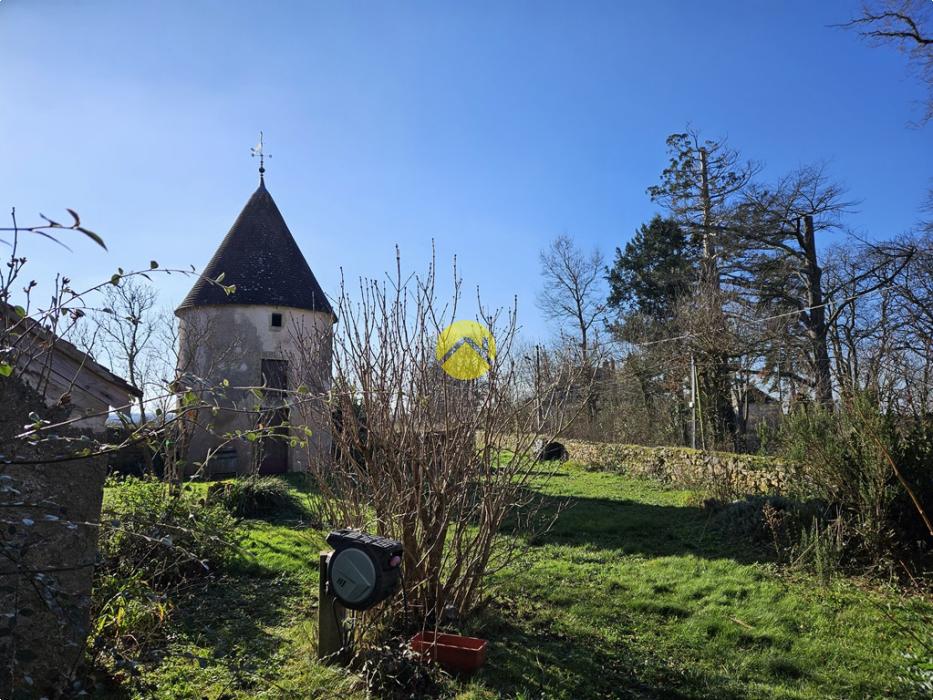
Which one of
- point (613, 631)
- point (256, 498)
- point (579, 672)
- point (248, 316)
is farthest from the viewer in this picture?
point (248, 316)

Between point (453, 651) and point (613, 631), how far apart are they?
1.77 metres

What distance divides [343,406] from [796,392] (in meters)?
8.20

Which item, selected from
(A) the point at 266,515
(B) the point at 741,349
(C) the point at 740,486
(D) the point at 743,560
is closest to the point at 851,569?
(D) the point at 743,560

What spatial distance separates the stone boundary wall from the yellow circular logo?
6193 mm

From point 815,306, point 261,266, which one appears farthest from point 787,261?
point 261,266

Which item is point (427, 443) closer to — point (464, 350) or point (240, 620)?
point (464, 350)

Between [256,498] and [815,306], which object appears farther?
[815,306]

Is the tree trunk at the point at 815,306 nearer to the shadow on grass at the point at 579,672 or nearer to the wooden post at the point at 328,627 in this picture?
the shadow on grass at the point at 579,672

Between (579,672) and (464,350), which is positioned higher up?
(464,350)

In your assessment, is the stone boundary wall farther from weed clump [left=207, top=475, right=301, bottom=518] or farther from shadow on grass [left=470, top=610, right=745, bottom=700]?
weed clump [left=207, top=475, right=301, bottom=518]

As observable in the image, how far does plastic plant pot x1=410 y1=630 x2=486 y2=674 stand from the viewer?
427 centimetres

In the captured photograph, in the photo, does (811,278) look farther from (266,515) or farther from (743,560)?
(266,515)

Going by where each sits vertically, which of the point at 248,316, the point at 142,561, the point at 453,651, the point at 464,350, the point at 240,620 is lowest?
the point at 240,620

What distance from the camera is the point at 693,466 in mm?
13758
